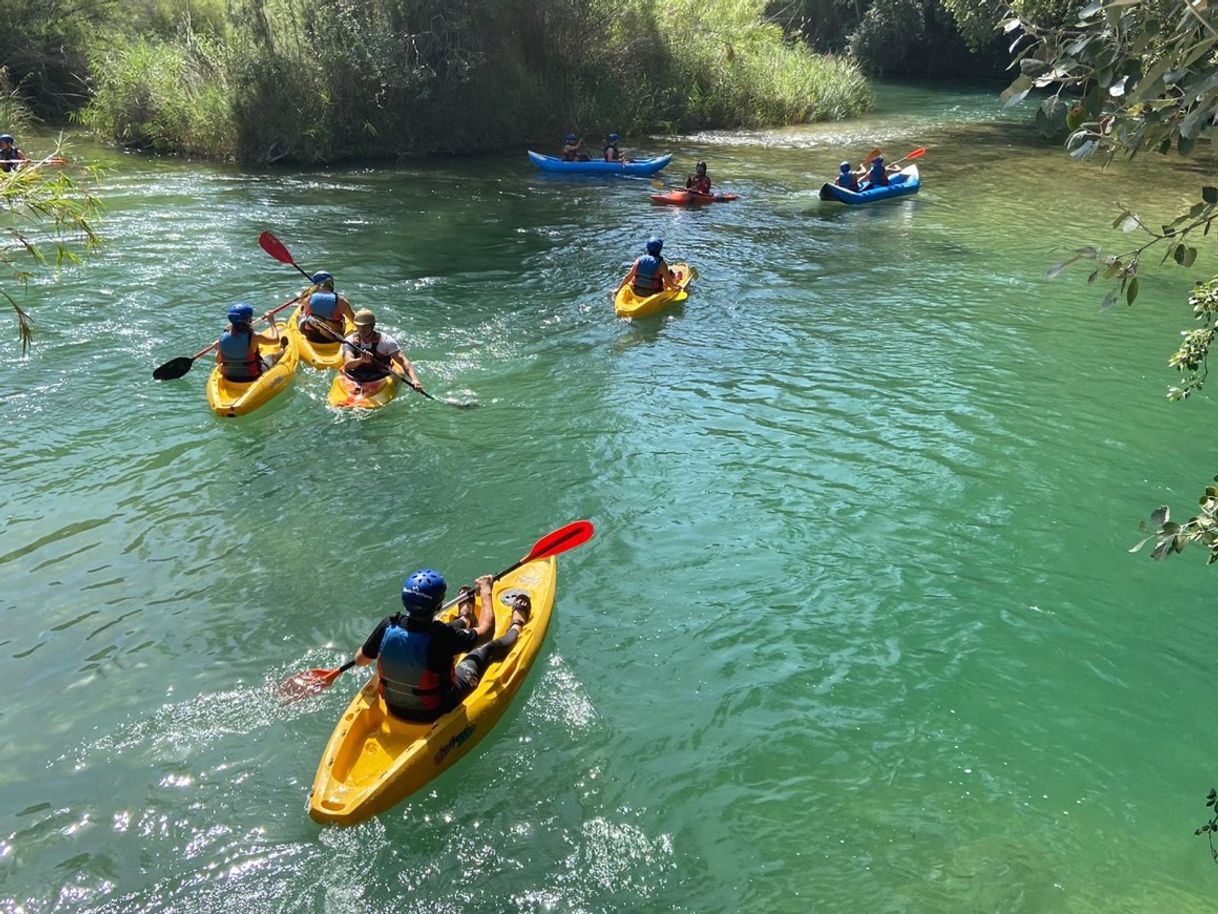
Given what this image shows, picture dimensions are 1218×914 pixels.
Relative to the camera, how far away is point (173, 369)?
30.3ft

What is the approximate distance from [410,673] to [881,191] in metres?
16.2

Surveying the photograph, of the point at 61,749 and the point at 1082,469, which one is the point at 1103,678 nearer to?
the point at 1082,469

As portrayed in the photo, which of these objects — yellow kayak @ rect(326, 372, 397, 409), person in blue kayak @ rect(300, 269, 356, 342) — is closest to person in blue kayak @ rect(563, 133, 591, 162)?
person in blue kayak @ rect(300, 269, 356, 342)

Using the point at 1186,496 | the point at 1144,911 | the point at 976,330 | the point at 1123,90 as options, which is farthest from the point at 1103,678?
the point at 976,330

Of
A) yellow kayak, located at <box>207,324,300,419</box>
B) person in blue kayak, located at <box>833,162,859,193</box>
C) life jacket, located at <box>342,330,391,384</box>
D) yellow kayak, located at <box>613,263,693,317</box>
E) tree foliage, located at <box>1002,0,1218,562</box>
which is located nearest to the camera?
tree foliage, located at <box>1002,0,1218,562</box>

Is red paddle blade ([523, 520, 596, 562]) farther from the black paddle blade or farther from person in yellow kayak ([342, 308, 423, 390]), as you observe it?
the black paddle blade

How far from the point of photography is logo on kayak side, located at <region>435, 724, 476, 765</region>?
4.88m

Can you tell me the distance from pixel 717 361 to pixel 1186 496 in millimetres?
5070

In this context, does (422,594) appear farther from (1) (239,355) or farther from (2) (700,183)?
(2) (700,183)

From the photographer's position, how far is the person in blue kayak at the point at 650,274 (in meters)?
12.1

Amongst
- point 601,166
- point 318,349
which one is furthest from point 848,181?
point 318,349

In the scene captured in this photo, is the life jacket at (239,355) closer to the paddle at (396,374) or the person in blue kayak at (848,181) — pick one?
the paddle at (396,374)

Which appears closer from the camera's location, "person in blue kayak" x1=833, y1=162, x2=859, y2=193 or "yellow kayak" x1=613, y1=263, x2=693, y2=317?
"yellow kayak" x1=613, y1=263, x2=693, y2=317

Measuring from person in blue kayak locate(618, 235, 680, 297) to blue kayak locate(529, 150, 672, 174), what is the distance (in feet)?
27.4
